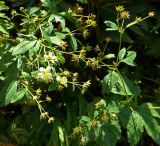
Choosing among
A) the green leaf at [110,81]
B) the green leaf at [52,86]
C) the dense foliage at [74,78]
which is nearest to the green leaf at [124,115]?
the dense foliage at [74,78]

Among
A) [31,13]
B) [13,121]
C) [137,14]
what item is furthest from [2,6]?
[137,14]

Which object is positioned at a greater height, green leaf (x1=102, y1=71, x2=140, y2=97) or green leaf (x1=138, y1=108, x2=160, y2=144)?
green leaf (x1=102, y1=71, x2=140, y2=97)

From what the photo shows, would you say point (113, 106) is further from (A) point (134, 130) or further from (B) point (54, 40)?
(B) point (54, 40)

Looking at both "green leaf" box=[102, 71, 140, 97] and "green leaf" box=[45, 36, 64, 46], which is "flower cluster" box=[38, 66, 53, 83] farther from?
"green leaf" box=[102, 71, 140, 97]

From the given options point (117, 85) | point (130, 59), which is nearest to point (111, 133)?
point (117, 85)

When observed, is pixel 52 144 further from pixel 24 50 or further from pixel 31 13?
pixel 31 13

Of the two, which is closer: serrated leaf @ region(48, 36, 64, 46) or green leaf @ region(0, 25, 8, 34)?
serrated leaf @ region(48, 36, 64, 46)

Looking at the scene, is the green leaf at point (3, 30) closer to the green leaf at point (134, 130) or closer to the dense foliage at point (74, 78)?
the dense foliage at point (74, 78)

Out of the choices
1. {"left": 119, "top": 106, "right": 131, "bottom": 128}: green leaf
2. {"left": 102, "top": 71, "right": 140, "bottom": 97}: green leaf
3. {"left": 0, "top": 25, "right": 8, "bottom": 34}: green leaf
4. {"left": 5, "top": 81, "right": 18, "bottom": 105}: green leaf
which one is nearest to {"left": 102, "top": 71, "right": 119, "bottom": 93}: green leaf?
{"left": 102, "top": 71, "right": 140, "bottom": 97}: green leaf
